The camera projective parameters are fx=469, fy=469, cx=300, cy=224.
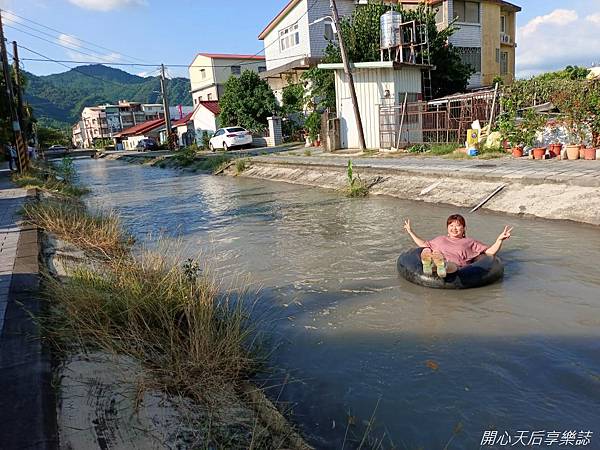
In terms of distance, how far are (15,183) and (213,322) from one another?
17.7m

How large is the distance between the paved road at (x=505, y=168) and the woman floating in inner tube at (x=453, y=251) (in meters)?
4.66

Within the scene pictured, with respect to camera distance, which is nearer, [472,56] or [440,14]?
[440,14]

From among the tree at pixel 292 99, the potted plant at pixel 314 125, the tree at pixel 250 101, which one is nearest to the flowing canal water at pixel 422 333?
the potted plant at pixel 314 125

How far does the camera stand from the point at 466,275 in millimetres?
6027

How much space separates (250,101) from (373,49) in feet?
38.9

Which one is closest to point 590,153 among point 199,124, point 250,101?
point 250,101

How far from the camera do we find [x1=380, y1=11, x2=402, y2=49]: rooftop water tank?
2237cm

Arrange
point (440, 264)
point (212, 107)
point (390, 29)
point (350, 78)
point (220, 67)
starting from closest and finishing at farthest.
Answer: point (440, 264) → point (350, 78) → point (390, 29) → point (212, 107) → point (220, 67)

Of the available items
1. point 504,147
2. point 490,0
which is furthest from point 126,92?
point 504,147

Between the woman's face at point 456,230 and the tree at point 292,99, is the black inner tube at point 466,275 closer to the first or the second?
the woman's face at point 456,230

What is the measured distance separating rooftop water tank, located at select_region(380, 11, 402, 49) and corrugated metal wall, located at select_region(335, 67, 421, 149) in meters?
2.17

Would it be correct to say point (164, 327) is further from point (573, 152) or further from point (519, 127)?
point (519, 127)

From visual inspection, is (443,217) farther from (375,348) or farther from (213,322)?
(213,322)

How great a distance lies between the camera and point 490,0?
32.7 m
